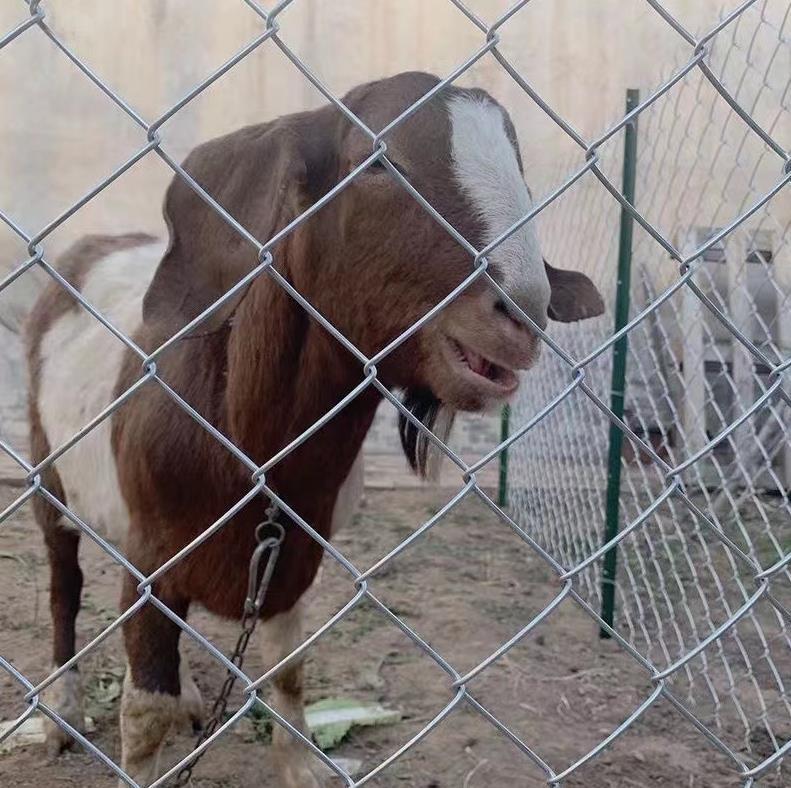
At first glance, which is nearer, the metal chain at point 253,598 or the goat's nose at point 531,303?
the goat's nose at point 531,303

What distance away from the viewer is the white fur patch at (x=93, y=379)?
2910 millimetres

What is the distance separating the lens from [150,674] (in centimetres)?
256

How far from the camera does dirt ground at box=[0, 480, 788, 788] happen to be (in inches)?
120

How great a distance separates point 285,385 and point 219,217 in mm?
501

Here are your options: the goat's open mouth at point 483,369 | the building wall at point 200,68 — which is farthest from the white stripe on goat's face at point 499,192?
the building wall at point 200,68

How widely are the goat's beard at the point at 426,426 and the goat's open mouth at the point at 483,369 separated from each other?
153mm

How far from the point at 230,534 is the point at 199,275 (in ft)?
2.52

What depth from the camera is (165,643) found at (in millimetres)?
2555

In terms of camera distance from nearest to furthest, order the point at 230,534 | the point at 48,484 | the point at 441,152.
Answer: the point at 441,152 < the point at 230,534 < the point at 48,484

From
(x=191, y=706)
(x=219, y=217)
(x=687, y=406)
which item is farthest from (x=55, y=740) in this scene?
(x=687, y=406)

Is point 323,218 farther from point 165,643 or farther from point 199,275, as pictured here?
point 165,643

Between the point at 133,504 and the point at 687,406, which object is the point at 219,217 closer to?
the point at 133,504

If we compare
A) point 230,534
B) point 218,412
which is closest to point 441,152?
point 218,412

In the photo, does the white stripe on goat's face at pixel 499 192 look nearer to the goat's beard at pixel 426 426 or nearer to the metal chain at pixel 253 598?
the goat's beard at pixel 426 426
